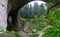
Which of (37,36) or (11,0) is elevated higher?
(11,0)

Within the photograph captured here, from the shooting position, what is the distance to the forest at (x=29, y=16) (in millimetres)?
3433

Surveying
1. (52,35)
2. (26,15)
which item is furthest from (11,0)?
(26,15)

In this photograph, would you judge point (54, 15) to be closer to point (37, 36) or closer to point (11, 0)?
point (37, 36)

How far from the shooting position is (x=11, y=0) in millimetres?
6312

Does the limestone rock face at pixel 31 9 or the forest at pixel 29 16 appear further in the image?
the limestone rock face at pixel 31 9

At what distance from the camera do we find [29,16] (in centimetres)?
1156

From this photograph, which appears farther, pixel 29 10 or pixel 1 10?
pixel 29 10

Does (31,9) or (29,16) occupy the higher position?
(31,9)

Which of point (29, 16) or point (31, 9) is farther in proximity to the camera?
point (31, 9)

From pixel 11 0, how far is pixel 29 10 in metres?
5.54

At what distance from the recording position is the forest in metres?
3.43

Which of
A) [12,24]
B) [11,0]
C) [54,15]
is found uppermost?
[11,0]

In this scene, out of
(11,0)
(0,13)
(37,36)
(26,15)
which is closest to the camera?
(0,13)

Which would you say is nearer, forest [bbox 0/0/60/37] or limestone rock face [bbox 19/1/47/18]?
forest [bbox 0/0/60/37]
